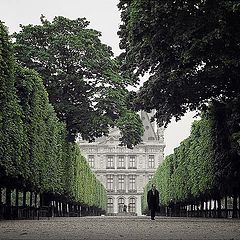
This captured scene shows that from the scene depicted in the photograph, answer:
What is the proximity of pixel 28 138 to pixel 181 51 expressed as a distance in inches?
439

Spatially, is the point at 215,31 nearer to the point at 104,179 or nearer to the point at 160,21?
the point at 160,21

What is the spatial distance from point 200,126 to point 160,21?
20.3 m

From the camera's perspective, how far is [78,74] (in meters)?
41.5

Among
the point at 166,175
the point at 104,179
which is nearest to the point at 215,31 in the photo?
the point at 166,175

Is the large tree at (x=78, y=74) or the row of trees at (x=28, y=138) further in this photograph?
the large tree at (x=78, y=74)

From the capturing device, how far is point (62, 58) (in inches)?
1599

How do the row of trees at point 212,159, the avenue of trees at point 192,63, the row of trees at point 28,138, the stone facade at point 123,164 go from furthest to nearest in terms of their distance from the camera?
the stone facade at point 123,164
the row of trees at point 212,159
the row of trees at point 28,138
the avenue of trees at point 192,63

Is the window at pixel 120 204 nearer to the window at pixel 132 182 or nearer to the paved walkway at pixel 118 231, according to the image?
the window at pixel 132 182

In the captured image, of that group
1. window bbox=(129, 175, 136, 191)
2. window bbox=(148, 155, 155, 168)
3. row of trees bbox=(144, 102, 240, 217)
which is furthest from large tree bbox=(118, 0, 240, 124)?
window bbox=(148, 155, 155, 168)

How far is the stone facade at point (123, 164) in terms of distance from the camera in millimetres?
140375

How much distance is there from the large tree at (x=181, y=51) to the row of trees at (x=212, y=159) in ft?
4.68

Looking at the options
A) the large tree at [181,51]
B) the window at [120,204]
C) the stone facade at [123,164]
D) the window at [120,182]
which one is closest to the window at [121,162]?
the stone facade at [123,164]

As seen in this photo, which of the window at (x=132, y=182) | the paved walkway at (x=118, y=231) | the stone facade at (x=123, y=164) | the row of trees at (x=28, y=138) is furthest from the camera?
the window at (x=132, y=182)

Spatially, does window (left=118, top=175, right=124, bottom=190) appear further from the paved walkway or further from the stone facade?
the paved walkway
